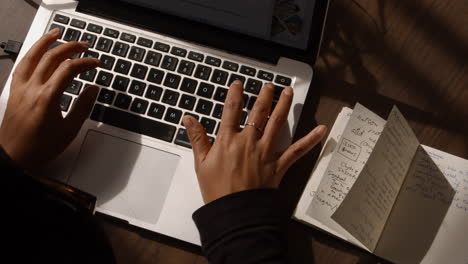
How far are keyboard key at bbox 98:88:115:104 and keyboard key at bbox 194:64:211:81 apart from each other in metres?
0.14

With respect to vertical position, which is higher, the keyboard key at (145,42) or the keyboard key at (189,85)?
the keyboard key at (145,42)

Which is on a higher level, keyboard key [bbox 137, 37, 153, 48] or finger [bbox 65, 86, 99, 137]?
keyboard key [bbox 137, 37, 153, 48]

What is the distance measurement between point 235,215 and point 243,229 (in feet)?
0.08

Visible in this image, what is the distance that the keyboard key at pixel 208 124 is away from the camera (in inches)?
25.0

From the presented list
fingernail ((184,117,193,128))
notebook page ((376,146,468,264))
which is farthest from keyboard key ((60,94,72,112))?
notebook page ((376,146,468,264))

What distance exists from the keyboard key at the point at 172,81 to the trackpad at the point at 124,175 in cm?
11

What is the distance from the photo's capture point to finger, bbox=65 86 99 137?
62 centimetres

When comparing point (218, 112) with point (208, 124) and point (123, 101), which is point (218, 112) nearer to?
point (208, 124)

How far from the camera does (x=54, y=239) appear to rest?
1.74ft

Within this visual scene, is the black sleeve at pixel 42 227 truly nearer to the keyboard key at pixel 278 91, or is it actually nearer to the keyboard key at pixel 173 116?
the keyboard key at pixel 173 116

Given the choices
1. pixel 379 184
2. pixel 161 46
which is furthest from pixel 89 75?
pixel 379 184

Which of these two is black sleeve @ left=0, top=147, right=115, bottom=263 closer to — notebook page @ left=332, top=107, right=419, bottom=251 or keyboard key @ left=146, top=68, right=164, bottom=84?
keyboard key @ left=146, top=68, right=164, bottom=84

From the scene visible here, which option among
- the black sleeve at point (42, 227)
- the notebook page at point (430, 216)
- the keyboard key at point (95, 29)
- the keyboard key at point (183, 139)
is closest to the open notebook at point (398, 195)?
the notebook page at point (430, 216)

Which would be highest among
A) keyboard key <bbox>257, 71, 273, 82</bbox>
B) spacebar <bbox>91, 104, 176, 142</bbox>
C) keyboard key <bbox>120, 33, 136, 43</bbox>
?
keyboard key <bbox>257, 71, 273, 82</bbox>
